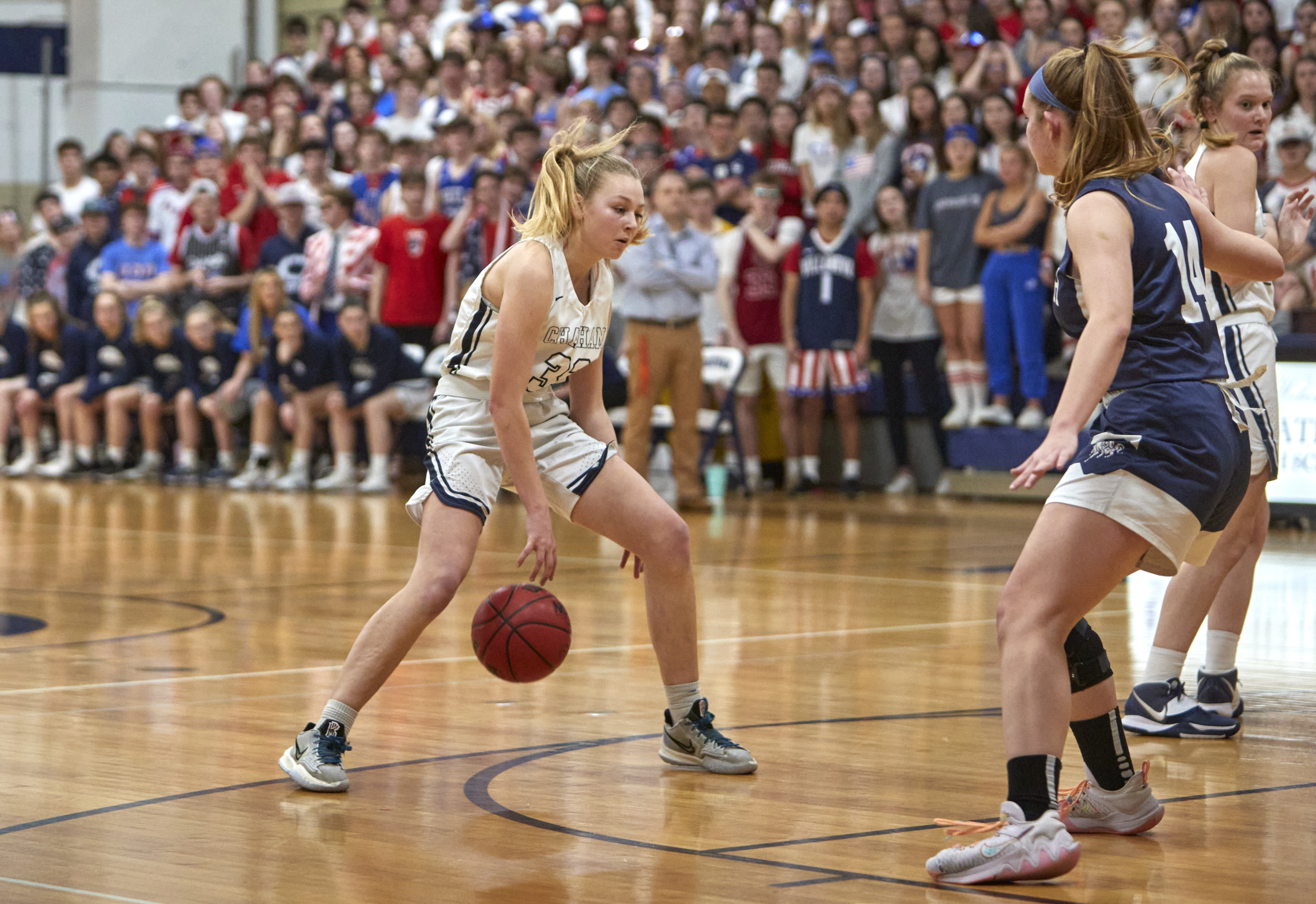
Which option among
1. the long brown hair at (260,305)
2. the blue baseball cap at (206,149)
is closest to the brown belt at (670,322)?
the long brown hair at (260,305)

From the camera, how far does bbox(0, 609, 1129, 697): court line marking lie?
237 inches

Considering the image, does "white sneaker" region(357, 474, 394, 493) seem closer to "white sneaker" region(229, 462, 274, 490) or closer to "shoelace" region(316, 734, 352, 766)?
"white sneaker" region(229, 462, 274, 490)

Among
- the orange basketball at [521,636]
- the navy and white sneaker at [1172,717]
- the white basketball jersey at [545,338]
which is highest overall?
the white basketball jersey at [545,338]

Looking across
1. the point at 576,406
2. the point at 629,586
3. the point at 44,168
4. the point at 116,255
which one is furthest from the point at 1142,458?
the point at 44,168

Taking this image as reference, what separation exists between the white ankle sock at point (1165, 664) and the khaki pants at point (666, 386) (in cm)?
771

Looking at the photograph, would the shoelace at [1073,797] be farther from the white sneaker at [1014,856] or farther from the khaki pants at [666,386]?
the khaki pants at [666,386]

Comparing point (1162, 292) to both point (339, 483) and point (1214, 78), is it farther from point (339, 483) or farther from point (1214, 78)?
point (339, 483)

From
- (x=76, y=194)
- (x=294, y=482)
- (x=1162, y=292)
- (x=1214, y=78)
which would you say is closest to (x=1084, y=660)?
(x=1162, y=292)

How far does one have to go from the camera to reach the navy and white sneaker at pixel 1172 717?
5320 millimetres

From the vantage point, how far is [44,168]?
22719 mm

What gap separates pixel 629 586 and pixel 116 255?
11.1m

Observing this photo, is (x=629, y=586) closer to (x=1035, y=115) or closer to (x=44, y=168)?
(x=1035, y=115)

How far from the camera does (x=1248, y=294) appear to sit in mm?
5375

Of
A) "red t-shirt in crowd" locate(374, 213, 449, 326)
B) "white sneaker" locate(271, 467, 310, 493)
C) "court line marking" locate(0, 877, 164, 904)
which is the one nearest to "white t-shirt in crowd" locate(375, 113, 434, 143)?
"red t-shirt in crowd" locate(374, 213, 449, 326)
